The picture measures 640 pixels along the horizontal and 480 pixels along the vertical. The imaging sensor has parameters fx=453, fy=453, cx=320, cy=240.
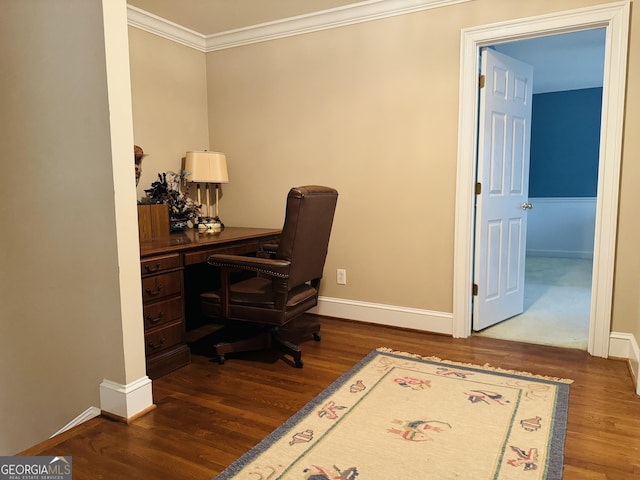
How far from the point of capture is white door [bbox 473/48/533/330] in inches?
123

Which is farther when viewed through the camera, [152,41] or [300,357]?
[152,41]

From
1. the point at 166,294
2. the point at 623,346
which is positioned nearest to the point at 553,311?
the point at 623,346

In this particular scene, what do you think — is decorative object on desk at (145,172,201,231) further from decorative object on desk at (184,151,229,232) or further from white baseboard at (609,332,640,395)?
white baseboard at (609,332,640,395)

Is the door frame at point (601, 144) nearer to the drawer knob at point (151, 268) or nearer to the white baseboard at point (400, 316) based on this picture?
the white baseboard at point (400, 316)

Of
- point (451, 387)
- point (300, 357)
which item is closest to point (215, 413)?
point (300, 357)

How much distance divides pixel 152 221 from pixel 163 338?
89 centimetres

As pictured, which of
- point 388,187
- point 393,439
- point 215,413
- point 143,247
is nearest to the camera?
point 393,439

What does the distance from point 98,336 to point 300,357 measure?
1086 millimetres

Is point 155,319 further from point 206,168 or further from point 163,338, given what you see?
point 206,168

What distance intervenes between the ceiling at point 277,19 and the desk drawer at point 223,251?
5.68ft

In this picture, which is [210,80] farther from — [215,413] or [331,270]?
[215,413]

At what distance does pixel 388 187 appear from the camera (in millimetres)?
3340

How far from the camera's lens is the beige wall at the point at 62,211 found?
2.00m

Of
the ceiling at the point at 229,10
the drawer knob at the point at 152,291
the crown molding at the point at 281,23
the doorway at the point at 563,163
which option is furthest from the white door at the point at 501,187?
the drawer knob at the point at 152,291
